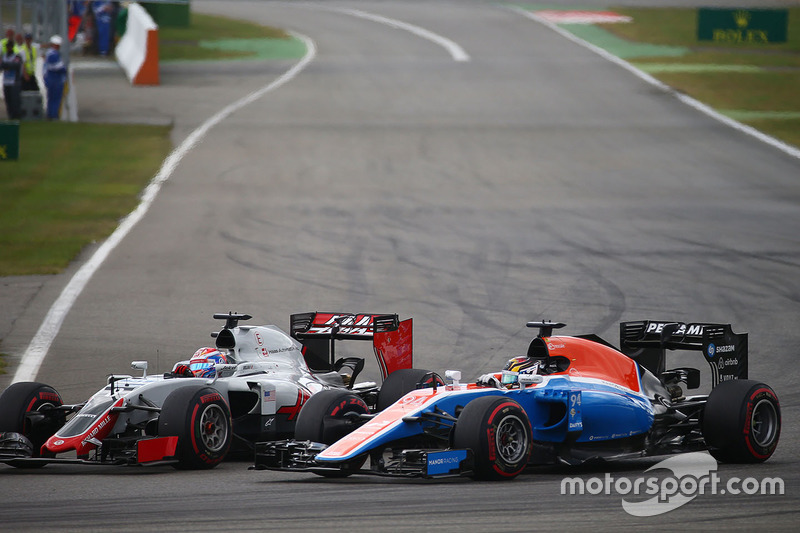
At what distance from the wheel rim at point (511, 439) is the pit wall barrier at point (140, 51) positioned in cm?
3167

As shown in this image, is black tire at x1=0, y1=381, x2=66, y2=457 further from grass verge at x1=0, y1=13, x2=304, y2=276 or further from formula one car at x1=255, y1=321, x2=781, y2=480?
grass verge at x1=0, y1=13, x2=304, y2=276

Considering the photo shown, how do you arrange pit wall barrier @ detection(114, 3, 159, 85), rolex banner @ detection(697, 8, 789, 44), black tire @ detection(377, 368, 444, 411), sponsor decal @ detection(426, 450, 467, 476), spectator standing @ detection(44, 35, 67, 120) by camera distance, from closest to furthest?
sponsor decal @ detection(426, 450, 467, 476) < black tire @ detection(377, 368, 444, 411) < spectator standing @ detection(44, 35, 67, 120) < pit wall barrier @ detection(114, 3, 159, 85) < rolex banner @ detection(697, 8, 789, 44)

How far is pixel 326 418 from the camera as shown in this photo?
36.6 ft

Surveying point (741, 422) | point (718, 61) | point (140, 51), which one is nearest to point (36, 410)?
point (741, 422)

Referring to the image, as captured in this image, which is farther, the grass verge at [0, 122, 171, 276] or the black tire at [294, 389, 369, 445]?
the grass verge at [0, 122, 171, 276]

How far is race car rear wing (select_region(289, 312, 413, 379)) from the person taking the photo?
13633 mm

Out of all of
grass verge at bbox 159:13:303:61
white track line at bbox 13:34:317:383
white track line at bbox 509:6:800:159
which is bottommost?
white track line at bbox 13:34:317:383

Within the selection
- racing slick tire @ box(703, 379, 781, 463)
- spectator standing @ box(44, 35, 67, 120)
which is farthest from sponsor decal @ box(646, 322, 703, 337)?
spectator standing @ box(44, 35, 67, 120)

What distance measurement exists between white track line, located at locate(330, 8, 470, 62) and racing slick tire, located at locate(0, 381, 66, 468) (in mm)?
34875

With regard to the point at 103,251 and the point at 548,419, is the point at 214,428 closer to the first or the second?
the point at 548,419

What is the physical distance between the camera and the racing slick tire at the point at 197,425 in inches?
439

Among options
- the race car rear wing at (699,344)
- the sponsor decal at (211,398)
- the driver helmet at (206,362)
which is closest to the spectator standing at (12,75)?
the driver helmet at (206,362)

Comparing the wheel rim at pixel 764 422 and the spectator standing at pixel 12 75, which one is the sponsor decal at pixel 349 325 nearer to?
the wheel rim at pixel 764 422

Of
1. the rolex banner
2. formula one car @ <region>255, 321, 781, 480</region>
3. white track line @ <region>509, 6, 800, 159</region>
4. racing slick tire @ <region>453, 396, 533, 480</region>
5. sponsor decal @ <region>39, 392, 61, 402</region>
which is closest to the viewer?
racing slick tire @ <region>453, 396, 533, 480</region>
